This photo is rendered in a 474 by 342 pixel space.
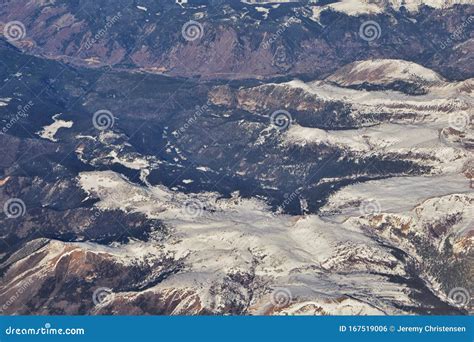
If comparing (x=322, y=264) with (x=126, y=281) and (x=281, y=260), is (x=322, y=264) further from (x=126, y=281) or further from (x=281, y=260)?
(x=126, y=281)

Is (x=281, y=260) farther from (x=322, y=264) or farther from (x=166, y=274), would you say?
(x=166, y=274)

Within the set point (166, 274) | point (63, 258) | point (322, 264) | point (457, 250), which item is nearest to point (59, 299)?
point (63, 258)

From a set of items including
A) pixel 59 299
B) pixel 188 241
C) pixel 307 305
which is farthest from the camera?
pixel 188 241

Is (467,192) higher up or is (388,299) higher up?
(467,192)

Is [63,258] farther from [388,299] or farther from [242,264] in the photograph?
[388,299]

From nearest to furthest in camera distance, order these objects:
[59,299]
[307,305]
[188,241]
→ 1. [307,305]
2. [59,299]
3. [188,241]

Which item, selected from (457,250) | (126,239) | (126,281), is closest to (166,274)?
(126,281)

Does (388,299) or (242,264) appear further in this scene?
(242,264)

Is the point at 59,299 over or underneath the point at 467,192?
underneath

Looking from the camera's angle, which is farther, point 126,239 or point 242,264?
point 126,239
